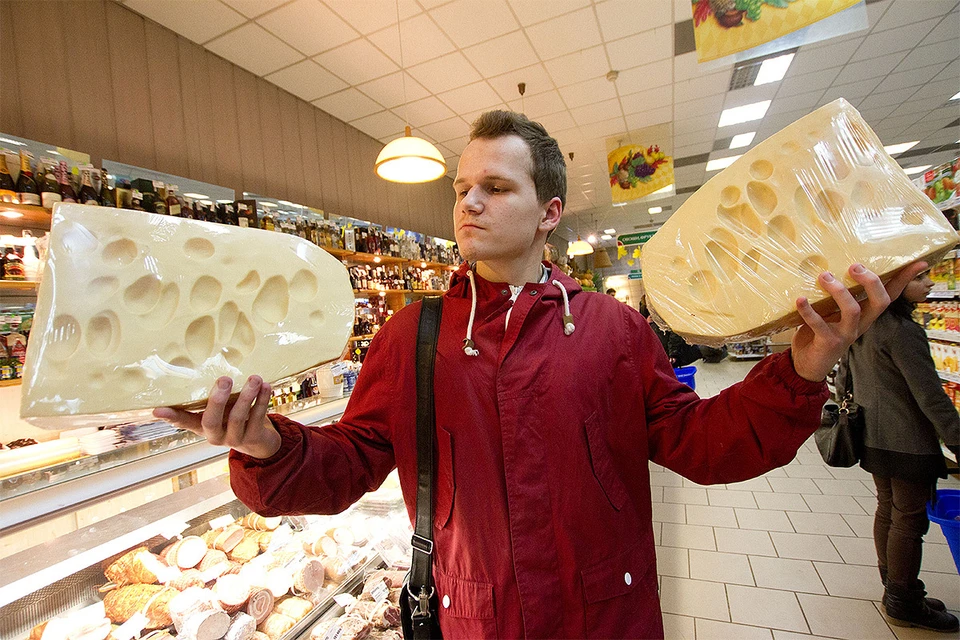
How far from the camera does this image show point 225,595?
4.74 feet

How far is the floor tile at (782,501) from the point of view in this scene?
11.2 ft

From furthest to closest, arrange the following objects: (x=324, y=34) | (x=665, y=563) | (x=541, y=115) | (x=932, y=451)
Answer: (x=541, y=115) → (x=324, y=34) → (x=665, y=563) → (x=932, y=451)

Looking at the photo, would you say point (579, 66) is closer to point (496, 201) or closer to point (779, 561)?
point (496, 201)

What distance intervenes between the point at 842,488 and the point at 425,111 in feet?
18.1

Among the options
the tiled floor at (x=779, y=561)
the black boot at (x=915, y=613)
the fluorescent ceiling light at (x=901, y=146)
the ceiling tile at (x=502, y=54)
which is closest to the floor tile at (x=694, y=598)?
the tiled floor at (x=779, y=561)

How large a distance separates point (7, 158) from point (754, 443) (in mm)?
3946

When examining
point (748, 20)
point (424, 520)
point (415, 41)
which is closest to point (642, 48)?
point (415, 41)

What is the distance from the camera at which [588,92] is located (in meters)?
5.10

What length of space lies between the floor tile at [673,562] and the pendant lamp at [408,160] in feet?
10.6

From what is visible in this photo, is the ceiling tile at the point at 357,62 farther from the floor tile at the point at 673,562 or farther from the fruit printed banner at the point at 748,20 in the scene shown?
the floor tile at the point at 673,562

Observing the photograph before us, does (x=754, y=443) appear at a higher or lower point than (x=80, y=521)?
higher

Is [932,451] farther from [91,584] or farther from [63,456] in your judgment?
[63,456]

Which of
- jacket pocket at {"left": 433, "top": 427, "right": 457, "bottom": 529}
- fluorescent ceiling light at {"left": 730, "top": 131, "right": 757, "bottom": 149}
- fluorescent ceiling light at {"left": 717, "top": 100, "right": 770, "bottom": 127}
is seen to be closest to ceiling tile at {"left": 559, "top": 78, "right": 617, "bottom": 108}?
fluorescent ceiling light at {"left": 717, "top": 100, "right": 770, "bottom": 127}

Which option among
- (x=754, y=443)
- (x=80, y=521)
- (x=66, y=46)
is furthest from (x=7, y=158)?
(x=754, y=443)
